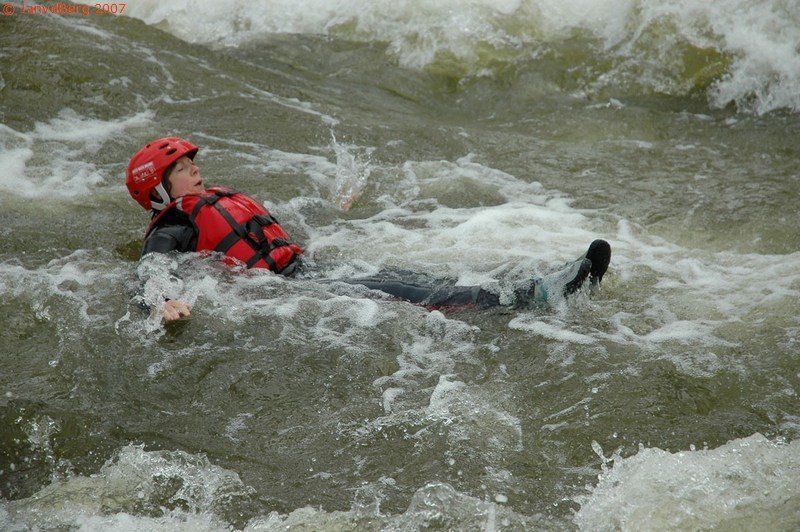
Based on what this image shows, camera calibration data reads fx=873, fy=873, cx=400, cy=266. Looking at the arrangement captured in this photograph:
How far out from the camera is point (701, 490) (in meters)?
3.40

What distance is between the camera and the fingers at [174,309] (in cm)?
469

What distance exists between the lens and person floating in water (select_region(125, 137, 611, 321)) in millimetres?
4828

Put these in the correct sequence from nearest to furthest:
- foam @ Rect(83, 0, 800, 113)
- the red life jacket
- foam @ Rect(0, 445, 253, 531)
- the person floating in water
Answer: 1. foam @ Rect(0, 445, 253, 531)
2. the person floating in water
3. the red life jacket
4. foam @ Rect(83, 0, 800, 113)

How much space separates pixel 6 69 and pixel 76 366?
16.6 feet

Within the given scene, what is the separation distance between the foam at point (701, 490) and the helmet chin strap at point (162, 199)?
3266 millimetres

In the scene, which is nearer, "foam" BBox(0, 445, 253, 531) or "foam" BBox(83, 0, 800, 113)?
"foam" BBox(0, 445, 253, 531)

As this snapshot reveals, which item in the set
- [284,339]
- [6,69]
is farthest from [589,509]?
[6,69]

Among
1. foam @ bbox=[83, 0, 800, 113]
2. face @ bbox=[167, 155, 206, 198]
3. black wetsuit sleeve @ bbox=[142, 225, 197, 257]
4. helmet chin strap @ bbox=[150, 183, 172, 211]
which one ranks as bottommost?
black wetsuit sleeve @ bbox=[142, 225, 197, 257]

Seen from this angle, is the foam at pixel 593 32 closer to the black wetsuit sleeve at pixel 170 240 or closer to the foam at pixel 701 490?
the black wetsuit sleeve at pixel 170 240

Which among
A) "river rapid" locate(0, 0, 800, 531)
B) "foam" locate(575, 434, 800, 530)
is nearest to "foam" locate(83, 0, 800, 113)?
"river rapid" locate(0, 0, 800, 531)

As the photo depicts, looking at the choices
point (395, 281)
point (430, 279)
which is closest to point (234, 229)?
point (395, 281)

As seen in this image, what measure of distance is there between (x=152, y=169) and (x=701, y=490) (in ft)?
12.3

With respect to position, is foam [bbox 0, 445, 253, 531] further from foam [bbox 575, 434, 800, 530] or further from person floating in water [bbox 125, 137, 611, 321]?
foam [bbox 575, 434, 800, 530]

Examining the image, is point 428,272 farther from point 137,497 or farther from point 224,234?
point 137,497
